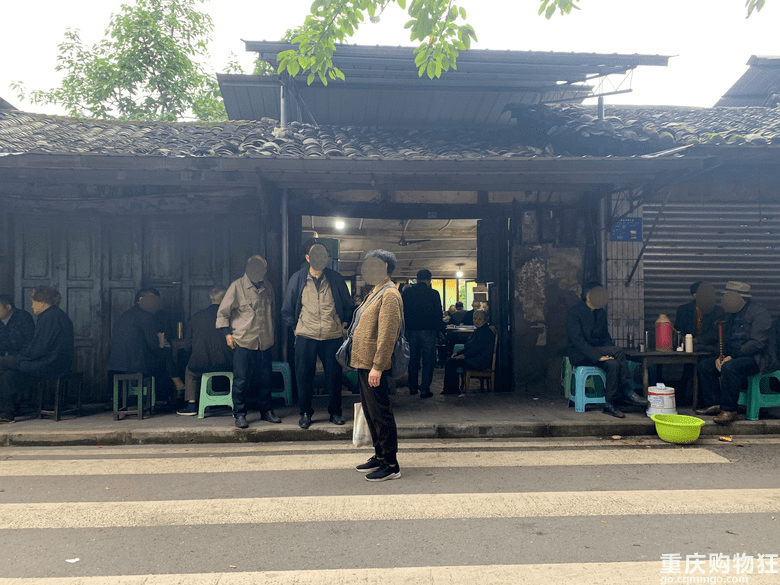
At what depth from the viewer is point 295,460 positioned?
17.6 feet

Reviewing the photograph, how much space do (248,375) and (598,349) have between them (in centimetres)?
457

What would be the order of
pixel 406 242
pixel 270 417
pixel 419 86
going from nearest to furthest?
1. pixel 270 417
2. pixel 419 86
3. pixel 406 242

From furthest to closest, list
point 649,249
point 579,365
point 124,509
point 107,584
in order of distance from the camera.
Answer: point 649,249
point 579,365
point 124,509
point 107,584

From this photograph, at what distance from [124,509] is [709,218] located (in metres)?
9.02

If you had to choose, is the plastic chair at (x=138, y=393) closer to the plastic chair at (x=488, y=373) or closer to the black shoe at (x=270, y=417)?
the black shoe at (x=270, y=417)

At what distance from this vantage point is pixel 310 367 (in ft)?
21.2

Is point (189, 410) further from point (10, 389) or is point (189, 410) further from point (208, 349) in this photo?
point (10, 389)

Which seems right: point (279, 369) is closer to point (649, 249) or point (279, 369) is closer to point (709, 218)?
point (649, 249)

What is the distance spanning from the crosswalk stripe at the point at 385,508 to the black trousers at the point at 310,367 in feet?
7.29

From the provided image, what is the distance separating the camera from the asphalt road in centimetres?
305

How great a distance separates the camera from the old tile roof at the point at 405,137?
A: 718 centimetres

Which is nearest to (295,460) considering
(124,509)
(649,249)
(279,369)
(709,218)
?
(124,509)

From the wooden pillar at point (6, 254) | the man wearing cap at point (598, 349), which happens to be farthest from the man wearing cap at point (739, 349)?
the wooden pillar at point (6, 254)

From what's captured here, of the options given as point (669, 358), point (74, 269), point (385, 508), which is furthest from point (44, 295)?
point (669, 358)
